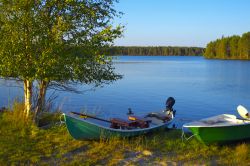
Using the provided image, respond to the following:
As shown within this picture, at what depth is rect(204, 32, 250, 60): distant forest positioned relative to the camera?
121438 millimetres

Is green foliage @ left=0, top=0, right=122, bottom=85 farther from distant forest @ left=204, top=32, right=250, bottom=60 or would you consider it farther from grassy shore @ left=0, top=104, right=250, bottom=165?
distant forest @ left=204, top=32, right=250, bottom=60

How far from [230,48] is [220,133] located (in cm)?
12479

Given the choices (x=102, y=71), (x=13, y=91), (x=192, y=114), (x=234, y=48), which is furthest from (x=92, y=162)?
(x=234, y=48)

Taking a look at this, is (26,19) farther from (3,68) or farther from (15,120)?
(15,120)

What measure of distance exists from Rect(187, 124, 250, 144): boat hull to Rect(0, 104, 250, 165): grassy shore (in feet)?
0.68

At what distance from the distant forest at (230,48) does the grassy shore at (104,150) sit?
11590 centimetres

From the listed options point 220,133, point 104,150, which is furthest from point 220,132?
point 104,150

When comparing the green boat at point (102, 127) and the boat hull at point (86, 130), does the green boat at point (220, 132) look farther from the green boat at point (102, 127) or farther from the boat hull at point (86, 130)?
the boat hull at point (86, 130)

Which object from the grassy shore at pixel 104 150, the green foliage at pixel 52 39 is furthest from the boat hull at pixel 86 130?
the green foliage at pixel 52 39

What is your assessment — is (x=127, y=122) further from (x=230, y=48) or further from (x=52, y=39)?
(x=230, y=48)

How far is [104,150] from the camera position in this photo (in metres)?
10.3

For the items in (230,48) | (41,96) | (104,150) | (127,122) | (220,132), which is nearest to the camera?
(104,150)

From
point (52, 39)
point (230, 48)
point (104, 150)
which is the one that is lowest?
point (104, 150)

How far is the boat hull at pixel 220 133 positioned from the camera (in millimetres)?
10633
